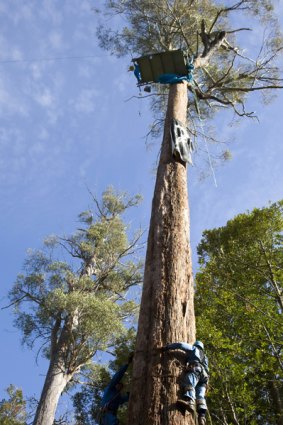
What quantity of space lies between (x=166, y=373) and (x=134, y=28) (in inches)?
497

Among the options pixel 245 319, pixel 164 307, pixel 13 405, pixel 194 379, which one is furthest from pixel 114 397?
pixel 13 405

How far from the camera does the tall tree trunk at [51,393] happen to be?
9039mm

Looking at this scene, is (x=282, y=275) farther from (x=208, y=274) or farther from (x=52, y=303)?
(x=52, y=303)

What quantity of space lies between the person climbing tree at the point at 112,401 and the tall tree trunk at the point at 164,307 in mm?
611

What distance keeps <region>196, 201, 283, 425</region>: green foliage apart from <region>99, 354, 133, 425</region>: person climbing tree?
102 inches

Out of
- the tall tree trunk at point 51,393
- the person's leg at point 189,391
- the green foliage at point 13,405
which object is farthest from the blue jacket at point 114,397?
the green foliage at point 13,405

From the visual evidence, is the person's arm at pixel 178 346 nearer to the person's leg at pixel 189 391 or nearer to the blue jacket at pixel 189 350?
the blue jacket at pixel 189 350

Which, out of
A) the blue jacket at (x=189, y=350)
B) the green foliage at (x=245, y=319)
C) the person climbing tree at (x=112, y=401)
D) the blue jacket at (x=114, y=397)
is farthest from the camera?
the green foliage at (x=245, y=319)

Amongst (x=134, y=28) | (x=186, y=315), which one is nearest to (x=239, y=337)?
(x=186, y=315)

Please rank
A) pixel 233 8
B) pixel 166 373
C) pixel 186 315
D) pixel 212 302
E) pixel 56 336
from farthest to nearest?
pixel 233 8, pixel 56 336, pixel 212 302, pixel 186 315, pixel 166 373

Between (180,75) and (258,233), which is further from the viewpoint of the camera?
(258,233)

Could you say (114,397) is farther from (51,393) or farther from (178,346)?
(51,393)

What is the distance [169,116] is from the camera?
6078 millimetres

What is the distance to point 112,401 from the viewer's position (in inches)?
136
